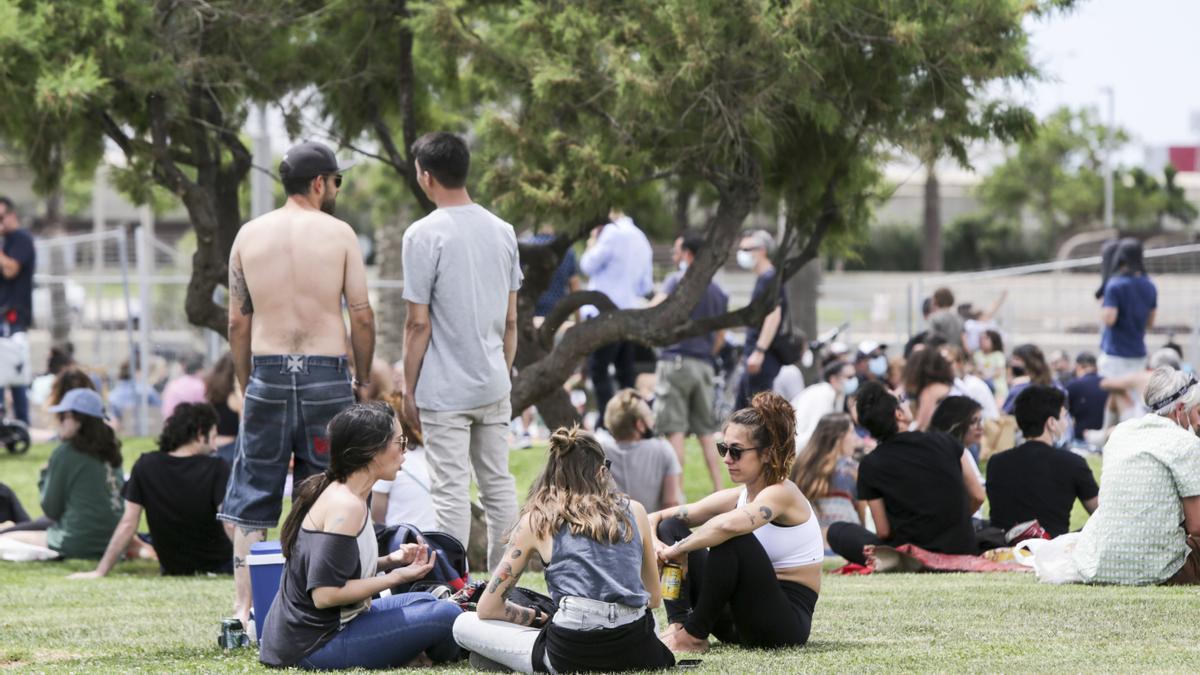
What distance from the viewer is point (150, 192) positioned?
10625 mm

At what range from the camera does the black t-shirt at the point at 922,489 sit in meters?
8.84

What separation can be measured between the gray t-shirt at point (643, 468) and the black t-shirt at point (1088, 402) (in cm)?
602

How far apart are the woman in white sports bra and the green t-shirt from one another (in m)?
4.97

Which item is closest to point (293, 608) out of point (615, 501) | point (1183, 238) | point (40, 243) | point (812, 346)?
point (615, 501)

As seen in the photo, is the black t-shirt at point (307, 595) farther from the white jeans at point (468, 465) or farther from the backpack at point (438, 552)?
the white jeans at point (468, 465)

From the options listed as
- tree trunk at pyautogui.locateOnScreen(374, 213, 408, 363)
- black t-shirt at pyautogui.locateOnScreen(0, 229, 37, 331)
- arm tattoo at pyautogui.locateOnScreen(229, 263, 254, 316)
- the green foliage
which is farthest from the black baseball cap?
the green foliage

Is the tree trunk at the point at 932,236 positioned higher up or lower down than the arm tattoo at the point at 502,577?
higher up

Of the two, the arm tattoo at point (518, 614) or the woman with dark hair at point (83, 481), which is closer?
the arm tattoo at point (518, 614)

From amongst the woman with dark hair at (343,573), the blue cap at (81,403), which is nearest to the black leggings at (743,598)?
the woman with dark hair at (343,573)

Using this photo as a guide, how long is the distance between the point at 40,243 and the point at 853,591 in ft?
46.5

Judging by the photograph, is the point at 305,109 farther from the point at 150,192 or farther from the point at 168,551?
the point at 168,551

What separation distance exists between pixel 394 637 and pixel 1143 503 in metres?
3.63

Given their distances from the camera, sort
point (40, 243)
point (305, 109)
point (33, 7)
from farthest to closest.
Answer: point (40, 243) → point (305, 109) → point (33, 7)

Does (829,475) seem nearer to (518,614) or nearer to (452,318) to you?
(452,318)
